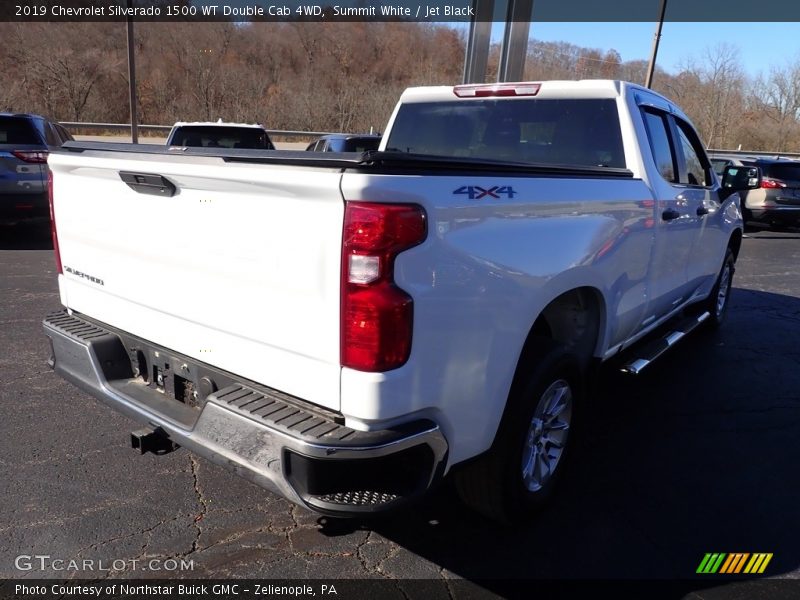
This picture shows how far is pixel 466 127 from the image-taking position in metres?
4.35

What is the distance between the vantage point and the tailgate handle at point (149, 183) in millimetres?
2404

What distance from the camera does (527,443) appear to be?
2.80 meters

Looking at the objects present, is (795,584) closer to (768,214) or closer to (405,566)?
(405,566)

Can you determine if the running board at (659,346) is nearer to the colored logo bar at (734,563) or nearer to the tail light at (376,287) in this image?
the colored logo bar at (734,563)

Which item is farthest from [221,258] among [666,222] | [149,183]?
[666,222]

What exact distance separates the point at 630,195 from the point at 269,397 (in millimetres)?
2258

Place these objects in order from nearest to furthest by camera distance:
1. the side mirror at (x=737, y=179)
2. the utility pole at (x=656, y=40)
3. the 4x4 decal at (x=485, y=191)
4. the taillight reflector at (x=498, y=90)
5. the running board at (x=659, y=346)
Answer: the 4x4 decal at (x=485, y=191) < the running board at (x=659, y=346) < the taillight reflector at (x=498, y=90) < the side mirror at (x=737, y=179) < the utility pole at (x=656, y=40)

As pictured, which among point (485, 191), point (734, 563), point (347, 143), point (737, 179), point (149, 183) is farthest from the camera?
point (347, 143)

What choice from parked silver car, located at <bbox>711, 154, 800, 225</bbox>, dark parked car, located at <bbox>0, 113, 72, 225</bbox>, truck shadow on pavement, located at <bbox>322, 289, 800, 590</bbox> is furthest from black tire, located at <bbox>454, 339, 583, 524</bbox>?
parked silver car, located at <bbox>711, 154, 800, 225</bbox>

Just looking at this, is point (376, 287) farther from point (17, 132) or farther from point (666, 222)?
point (17, 132)

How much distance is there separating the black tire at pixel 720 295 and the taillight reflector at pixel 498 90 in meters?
3.05

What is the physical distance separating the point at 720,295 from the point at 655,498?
3.80m

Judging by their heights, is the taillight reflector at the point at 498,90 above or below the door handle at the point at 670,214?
above

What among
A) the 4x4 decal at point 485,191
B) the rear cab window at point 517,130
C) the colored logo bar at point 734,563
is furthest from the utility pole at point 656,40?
the 4x4 decal at point 485,191
